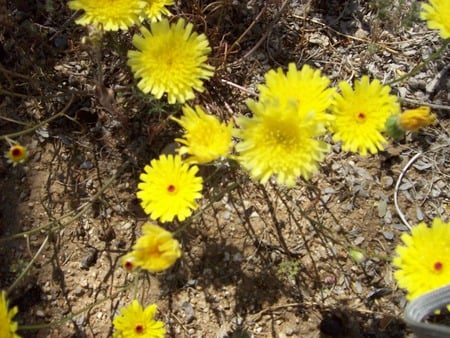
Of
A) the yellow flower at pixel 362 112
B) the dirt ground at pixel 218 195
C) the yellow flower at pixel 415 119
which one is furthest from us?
the dirt ground at pixel 218 195

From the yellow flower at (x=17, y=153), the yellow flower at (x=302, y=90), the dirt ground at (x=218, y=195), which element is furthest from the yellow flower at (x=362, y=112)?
the yellow flower at (x=17, y=153)

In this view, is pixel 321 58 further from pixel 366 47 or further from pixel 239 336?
pixel 239 336

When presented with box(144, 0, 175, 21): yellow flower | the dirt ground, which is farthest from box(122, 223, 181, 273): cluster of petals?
box(144, 0, 175, 21): yellow flower

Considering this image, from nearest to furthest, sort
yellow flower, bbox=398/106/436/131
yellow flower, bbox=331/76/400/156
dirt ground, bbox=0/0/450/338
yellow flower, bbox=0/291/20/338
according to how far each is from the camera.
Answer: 1. yellow flower, bbox=0/291/20/338
2. yellow flower, bbox=398/106/436/131
3. yellow flower, bbox=331/76/400/156
4. dirt ground, bbox=0/0/450/338

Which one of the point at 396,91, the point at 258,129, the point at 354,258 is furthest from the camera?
the point at 396,91

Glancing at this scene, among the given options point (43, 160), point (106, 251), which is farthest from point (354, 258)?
point (43, 160)

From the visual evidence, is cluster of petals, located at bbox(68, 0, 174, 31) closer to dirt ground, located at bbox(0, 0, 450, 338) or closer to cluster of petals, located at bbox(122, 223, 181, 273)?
dirt ground, located at bbox(0, 0, 450, 338)

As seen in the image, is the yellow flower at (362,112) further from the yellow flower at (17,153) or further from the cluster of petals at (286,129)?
the yellow flower at (17,153)
